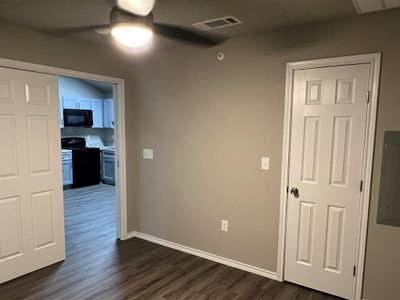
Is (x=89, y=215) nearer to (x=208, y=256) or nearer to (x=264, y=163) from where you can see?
(x=208, y=256)

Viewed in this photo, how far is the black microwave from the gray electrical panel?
634cm

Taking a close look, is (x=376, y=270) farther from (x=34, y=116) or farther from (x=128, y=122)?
(x=34, y=116)

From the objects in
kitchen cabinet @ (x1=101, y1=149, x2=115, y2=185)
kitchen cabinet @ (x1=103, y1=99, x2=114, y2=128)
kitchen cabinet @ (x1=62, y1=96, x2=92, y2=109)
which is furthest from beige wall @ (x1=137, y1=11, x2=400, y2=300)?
→ kitchen cabinet @ (x1=103, y1=99, x2=114, y2=128)

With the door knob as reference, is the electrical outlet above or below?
below

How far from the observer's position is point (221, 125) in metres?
3.17

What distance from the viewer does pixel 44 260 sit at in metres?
3.11

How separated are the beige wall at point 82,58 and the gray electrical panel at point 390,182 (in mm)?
2817

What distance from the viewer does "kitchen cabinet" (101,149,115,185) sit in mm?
7121

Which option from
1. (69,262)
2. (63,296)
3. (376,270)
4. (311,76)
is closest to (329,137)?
(311,76)

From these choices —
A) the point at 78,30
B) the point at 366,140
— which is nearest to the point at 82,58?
the point at 78,30

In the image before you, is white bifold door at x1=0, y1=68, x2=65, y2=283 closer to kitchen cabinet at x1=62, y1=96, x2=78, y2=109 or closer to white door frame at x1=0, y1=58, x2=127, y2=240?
white door frame at x1=0, y1=58, x2=127, y2=240

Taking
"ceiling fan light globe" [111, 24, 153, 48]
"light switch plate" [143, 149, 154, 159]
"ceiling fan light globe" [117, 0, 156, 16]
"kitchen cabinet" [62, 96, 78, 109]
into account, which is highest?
"ceiling fan light globe" [117, 0, 156, 16]

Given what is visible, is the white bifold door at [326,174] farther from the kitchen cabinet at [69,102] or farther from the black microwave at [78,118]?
the kitchen cabinet at [69,102]

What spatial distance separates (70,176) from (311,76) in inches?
231
